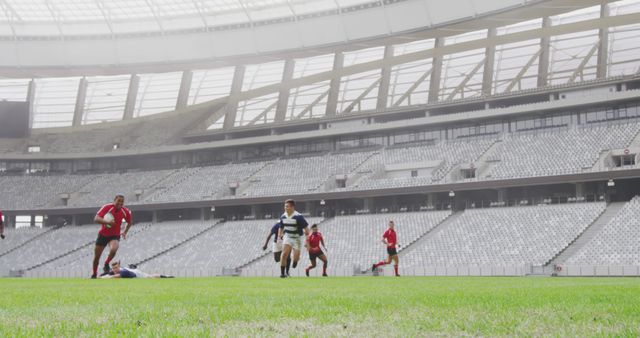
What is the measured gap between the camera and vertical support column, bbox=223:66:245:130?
59.1 meters

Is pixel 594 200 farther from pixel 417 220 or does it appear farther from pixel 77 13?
pixel 77 13

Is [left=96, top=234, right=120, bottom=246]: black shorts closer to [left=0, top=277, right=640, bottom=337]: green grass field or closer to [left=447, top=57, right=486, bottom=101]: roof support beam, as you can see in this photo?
[left=0, top=277, right=640, bottom=337]: green grass field

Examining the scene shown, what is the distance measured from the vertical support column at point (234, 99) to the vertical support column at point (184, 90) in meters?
3.56

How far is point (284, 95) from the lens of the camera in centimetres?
5825

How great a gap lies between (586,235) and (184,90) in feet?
A: 120

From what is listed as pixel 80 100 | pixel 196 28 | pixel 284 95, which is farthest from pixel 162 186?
pixel 196 28

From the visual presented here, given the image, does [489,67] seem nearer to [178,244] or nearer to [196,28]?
[196,28]

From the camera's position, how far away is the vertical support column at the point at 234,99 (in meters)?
59.1

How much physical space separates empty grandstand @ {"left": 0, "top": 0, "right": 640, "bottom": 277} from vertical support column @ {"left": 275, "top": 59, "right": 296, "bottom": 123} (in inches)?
6.4

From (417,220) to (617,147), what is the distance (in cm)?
1239

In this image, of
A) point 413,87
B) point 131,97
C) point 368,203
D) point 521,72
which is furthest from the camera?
point 131,97

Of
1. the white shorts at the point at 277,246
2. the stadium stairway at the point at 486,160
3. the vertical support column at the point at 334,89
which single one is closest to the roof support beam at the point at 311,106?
the vertical support column at the point at 334,89

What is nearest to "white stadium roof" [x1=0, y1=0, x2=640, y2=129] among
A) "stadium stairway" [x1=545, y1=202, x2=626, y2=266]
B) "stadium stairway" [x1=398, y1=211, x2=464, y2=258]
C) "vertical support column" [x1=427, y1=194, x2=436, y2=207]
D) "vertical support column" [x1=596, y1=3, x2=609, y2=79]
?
"vertical support column" [x1=596, y1=3, x2=609, y2=79]

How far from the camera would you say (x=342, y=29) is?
47.5 m
